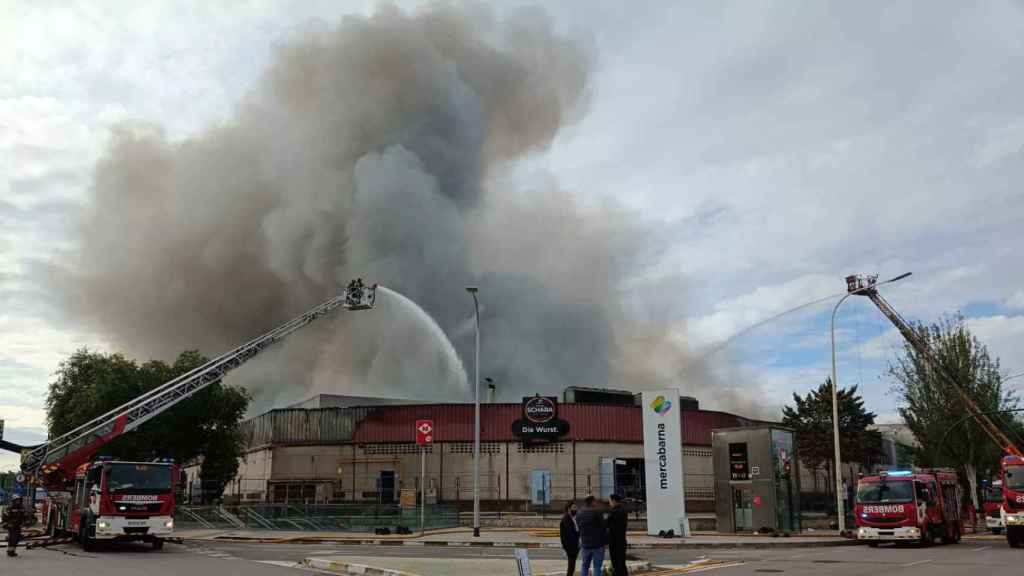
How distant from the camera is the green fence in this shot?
37594 millimetres

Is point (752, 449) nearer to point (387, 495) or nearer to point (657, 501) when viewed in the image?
point (657, 501)

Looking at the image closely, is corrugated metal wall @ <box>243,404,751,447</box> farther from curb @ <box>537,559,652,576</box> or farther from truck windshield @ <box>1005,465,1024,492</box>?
curb @ <box>537,559,652,576</box>

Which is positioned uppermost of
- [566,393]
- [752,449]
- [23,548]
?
[566,393]

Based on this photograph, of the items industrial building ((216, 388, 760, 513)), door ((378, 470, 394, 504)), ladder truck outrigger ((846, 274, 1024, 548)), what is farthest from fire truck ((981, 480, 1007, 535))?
door ((378, 470, 394, 504))

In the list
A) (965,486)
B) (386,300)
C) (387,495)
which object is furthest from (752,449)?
(386,300)

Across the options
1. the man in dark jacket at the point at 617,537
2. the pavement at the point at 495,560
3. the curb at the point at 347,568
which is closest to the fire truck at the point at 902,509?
the pavement at the point at 495,560

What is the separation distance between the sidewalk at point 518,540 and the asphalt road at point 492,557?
→ 141 centimetres

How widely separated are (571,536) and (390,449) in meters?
34.6

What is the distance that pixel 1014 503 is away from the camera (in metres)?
23.9

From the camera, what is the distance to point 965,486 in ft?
177

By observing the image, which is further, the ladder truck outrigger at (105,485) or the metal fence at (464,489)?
the metal fence at (464,489)

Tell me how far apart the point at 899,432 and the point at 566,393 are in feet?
260

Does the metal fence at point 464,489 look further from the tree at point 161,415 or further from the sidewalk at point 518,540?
the sidewalk at point 518,540

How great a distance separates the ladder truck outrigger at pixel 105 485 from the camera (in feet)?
74.1
